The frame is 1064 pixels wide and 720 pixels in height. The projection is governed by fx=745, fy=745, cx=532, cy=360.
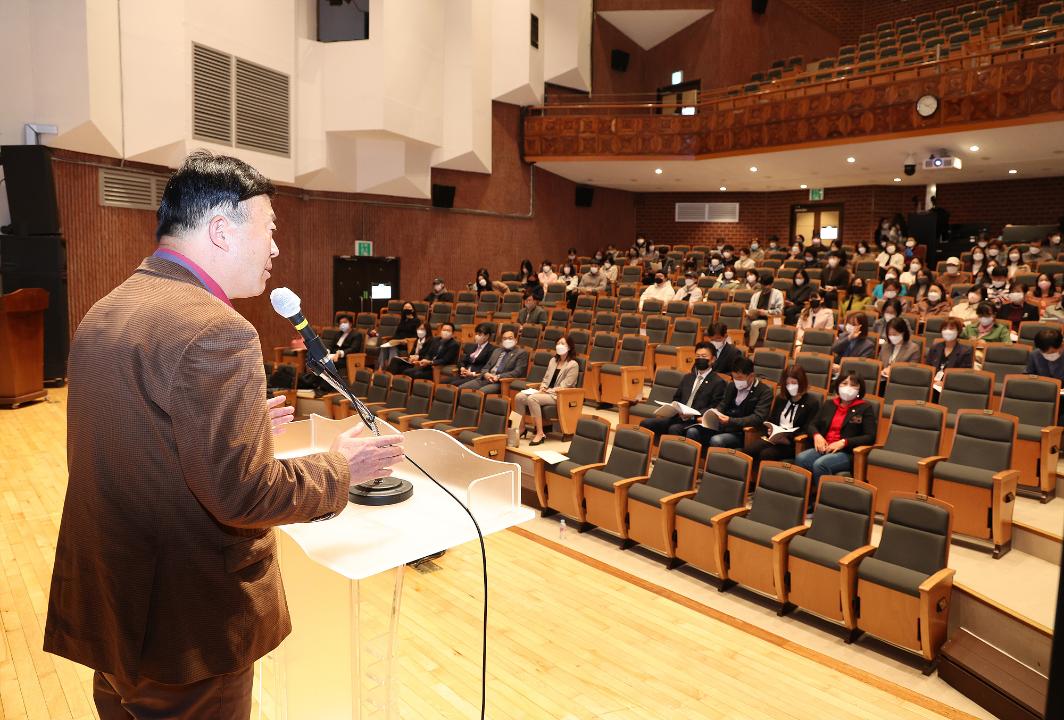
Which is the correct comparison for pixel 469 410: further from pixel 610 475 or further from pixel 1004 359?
pixel 1004 359

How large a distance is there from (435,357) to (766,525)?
2.72 m

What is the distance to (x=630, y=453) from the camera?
2.98 metres

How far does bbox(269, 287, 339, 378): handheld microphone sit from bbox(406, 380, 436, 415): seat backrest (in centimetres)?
315

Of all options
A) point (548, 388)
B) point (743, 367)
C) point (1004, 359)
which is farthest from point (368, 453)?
point (1004, 359)

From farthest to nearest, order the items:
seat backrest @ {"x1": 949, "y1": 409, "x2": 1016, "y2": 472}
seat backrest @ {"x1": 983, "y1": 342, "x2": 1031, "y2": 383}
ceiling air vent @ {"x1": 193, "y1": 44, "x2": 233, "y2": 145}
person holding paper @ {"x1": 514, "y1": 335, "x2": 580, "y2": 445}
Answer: ceiling air vent @ {"x1": 193, "y1": 44, "x2": 233, "y2": 145} < person holding paper @ {"x1": 514, "y1": 335, "x2": 580, "y2": 445} < seat backrest @ {"x1": 983, "y1": 342, "x2": 1031, "y2": 383} < seat backrest @ {"x1": 949, "y1": 409, "x2": 1016, "y2": 472}

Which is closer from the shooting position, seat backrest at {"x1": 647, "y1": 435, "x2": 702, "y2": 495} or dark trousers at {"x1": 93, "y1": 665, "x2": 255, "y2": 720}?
dark trousers at {"x1": 93, "y1": 665, "x2": 255, "y2": 720}

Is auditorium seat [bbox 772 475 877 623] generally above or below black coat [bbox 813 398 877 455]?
below

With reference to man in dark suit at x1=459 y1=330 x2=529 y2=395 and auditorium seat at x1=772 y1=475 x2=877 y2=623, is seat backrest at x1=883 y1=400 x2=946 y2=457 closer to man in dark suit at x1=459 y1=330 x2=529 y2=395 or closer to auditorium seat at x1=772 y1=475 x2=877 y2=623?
auditorium seat at x1=772 y1=475 x2=877 y2=623

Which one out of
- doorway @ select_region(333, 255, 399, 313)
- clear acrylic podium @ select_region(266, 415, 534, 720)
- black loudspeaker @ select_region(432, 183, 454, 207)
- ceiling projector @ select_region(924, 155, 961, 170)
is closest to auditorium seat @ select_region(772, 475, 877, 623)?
clear acrylic podium @ select_region(266, 415, 534, 720)

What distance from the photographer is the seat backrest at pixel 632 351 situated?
164 inches

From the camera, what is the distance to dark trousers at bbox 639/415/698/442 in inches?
128

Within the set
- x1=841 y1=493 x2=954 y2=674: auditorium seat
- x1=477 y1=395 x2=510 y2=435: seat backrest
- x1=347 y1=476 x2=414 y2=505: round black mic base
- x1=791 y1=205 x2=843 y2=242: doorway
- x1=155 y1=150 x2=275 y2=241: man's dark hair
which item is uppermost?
x1=791 y1=205 x2=843 y2=242: doorway

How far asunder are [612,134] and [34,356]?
17.9ft

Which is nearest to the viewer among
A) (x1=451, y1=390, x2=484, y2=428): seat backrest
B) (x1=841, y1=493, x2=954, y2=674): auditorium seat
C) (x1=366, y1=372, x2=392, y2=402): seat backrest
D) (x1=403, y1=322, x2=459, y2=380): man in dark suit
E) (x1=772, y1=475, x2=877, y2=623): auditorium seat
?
(x1=841, y1=493, x2=954, y2=674): auditorium seat
